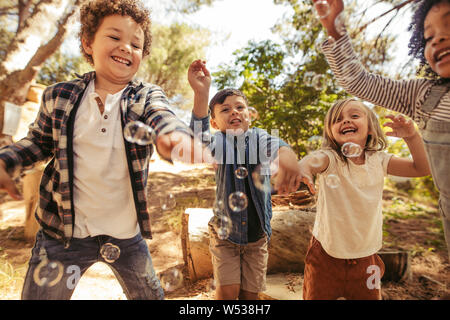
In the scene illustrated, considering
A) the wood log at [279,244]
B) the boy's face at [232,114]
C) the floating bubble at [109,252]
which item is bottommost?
the wood log at [279,244]

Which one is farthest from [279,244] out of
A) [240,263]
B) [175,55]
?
[175,55]

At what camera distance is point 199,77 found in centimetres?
164

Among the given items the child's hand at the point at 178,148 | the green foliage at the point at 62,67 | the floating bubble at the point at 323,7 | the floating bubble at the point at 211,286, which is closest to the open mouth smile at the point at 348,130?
the floating bubble at the point at 323,7

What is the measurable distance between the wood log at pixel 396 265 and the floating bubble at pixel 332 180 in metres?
1.79

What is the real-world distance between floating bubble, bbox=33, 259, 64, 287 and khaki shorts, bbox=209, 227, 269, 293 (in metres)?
0.89

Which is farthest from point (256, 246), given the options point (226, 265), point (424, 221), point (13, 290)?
point (424, 221)

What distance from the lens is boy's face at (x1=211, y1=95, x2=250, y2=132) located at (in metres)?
1.75

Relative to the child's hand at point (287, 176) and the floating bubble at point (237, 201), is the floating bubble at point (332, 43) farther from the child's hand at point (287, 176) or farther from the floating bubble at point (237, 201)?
the floating bubble at point (237, 201)

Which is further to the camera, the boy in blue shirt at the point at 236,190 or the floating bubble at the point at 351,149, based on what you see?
the boy in blue shirt at the point at 236,190

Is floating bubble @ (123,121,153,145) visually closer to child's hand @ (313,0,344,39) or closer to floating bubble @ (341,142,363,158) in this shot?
child's hand @ (313,0,344,39)

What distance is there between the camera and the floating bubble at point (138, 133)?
43.8 inches

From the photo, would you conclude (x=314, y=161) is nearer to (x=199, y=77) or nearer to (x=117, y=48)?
(x=199, y=77)

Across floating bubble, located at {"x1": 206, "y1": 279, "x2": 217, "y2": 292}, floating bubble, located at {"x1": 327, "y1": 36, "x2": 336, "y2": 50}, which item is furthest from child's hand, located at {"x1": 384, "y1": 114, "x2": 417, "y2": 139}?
floating bubble, located at {"x1": 206, "y1": 279, "x2": 217, "y2": 292}
